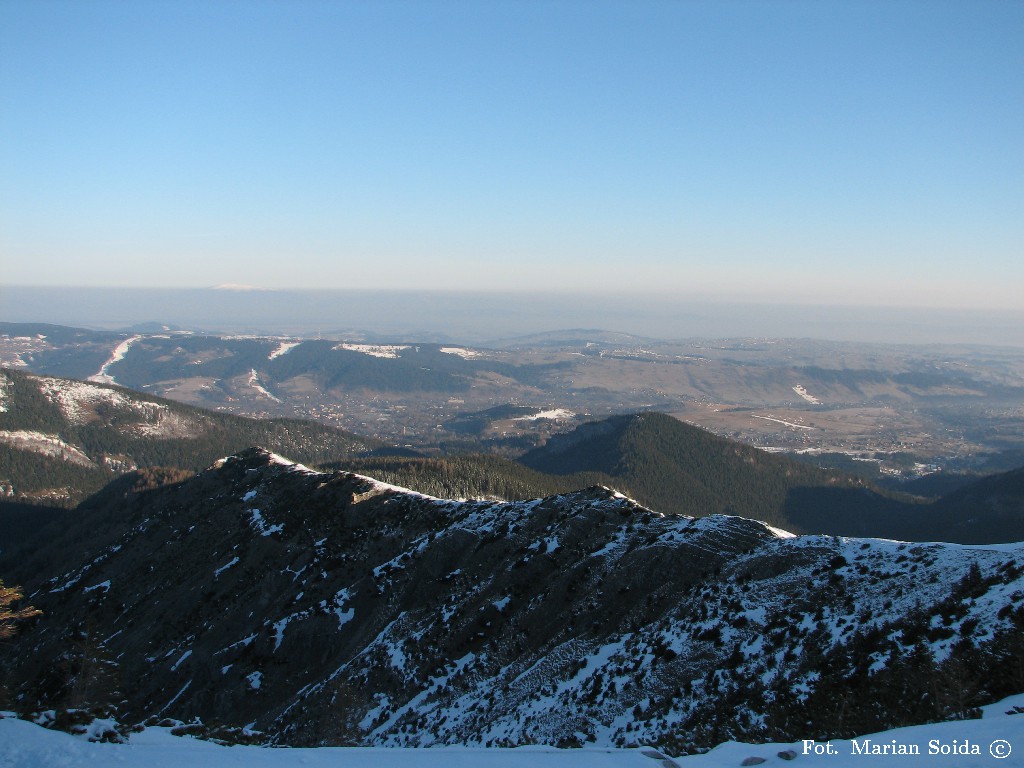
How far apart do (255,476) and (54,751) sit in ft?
248

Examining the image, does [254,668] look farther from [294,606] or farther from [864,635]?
[864,635]

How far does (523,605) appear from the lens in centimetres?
4975

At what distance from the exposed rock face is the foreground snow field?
779 cm

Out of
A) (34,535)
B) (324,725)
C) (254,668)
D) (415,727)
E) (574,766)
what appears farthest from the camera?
(34,535)

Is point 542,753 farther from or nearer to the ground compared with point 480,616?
farther from the ground

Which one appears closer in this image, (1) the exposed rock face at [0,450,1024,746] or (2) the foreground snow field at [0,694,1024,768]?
(2) the foreground snow field at [0,694,1024,768]

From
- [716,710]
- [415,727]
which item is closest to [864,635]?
[716,710]

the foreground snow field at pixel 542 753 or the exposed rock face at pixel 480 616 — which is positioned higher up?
the foreground snow field at pixel 542 753

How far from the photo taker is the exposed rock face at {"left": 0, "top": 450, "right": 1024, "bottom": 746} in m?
32.7

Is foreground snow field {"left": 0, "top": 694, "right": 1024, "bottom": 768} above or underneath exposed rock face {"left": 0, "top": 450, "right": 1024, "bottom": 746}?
above

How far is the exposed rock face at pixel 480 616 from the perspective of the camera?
32656mm

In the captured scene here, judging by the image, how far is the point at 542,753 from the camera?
22.6 meters

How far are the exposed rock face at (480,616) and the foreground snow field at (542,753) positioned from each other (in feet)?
25.5

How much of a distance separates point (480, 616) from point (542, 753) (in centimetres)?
2815
